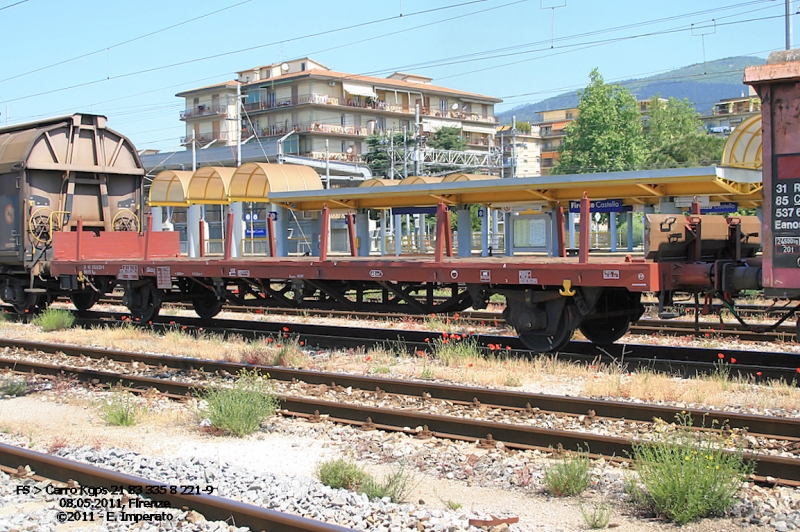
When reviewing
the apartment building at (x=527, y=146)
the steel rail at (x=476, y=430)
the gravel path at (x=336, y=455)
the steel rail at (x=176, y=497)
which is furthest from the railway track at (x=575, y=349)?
the apartment building at (x=527, y=146)

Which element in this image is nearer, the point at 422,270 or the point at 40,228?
the point at 422,270

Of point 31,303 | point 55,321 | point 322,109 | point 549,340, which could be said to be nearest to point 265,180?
point 31,303

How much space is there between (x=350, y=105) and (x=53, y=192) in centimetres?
6997

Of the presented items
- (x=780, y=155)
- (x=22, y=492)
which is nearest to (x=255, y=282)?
(x=22, y=492)

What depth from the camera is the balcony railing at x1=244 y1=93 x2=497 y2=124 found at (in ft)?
269

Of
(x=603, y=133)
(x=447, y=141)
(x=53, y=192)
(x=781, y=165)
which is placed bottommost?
(x=781, y=165)

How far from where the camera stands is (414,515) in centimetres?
541

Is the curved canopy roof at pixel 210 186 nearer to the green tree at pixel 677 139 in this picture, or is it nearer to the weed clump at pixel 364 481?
the weed clump at pixel 364 481

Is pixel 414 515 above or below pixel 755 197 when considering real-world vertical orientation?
below

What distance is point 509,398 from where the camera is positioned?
858cm

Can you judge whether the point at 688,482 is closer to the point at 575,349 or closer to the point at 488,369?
the point at 488,369

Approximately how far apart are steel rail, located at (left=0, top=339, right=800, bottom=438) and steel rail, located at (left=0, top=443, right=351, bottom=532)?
375cm

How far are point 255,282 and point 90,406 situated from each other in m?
5.41

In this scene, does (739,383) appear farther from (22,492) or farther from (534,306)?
(22,492)
